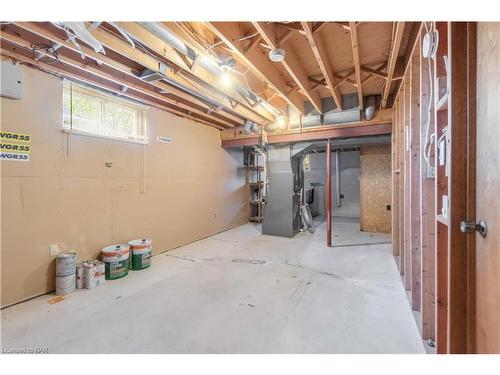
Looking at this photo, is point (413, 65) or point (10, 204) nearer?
point (413, 65)

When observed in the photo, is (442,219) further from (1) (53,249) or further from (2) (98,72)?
(1) (53,249)

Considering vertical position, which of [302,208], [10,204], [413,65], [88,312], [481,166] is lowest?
[88,312]

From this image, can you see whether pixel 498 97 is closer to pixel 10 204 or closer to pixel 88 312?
pixel 88 312

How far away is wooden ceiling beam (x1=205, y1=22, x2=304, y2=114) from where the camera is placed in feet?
5.93

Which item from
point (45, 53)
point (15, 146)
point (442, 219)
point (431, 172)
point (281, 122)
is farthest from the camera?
point (281, 122)

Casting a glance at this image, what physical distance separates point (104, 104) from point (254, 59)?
2.15 metres

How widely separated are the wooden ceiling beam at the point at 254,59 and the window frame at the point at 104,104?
1.95 meters

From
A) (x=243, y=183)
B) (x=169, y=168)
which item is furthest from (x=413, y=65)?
(x=243, y=183)

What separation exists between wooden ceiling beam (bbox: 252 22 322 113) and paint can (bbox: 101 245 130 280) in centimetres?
286

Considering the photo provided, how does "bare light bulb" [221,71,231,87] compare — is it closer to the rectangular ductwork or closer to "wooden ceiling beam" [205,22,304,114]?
"wooden ceiling beam" [205,22,304,114]

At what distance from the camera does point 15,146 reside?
225 centimetres

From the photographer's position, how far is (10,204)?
2.22 m

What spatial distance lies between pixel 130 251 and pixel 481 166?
354 cm

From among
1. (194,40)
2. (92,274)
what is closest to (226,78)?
(194,40)
